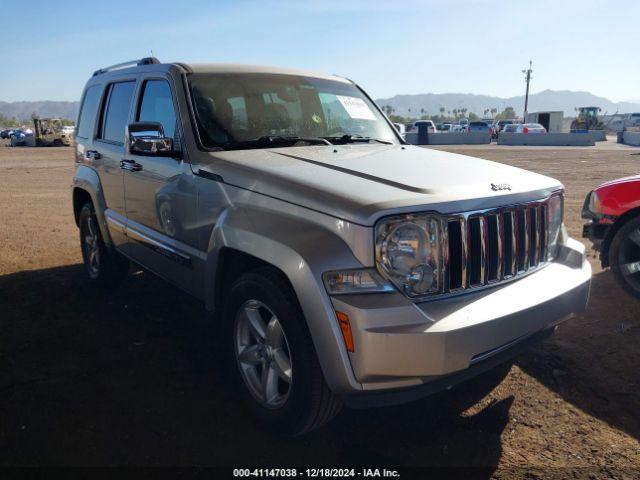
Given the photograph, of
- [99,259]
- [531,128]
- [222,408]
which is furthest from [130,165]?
[531,128]

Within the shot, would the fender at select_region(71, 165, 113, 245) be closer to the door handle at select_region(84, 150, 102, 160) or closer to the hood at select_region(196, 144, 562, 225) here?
the door handle at select_region(84, 150, 102, 160)

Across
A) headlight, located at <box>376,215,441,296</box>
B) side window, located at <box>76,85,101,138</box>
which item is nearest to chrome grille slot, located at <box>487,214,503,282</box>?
headlight, located at <box>376,215,441,296</box>

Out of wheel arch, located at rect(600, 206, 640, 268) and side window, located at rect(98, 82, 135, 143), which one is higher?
side window, located at rect(98, 82, 135, 143)

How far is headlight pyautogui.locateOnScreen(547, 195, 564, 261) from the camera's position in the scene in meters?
3.13

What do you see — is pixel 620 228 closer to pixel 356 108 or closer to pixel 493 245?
pixel 356 108

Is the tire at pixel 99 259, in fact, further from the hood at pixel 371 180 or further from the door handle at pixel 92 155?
the hood at pixel 371 180

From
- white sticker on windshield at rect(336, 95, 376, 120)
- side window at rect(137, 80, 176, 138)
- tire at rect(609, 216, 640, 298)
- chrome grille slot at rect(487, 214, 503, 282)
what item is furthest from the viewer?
tire at rect(609, 216, 640, 298)

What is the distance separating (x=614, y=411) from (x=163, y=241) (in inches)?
120

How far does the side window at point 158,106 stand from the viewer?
12.1 feet

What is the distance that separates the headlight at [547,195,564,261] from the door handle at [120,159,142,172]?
9.27 feet

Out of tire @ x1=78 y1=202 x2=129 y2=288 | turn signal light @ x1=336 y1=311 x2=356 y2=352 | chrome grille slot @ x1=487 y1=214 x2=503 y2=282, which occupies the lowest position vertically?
tire @ x1=78 y1=202 x2=129 y2=288

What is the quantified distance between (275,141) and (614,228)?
334 centimetres

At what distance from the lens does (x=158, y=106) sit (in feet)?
12.8

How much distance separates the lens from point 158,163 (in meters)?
3.71
